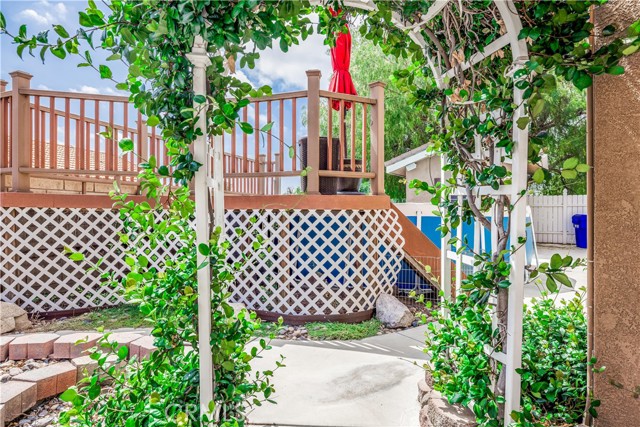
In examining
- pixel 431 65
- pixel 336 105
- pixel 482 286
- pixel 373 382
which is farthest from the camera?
pixel 336 105

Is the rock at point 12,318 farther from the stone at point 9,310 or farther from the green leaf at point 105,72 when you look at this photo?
the green leaf at point 105,72

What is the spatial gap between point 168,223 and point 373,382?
1.72 m

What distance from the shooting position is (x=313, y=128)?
410 centimetres

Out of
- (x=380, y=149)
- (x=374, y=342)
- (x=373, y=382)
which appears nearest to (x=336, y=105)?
(x=380, y=149)

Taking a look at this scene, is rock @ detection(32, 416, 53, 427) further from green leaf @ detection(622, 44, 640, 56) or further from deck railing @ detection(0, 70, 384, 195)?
green leaf @ detection(622, 44, 640, 56)

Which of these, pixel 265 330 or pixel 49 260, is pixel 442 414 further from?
pixel 49 260

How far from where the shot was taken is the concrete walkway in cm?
203

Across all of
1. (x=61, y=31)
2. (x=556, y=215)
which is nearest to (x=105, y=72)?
(x=61, y=31)

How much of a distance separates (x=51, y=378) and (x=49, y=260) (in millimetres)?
2190

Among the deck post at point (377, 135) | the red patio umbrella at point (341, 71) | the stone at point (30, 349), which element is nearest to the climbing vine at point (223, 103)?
the stone at point (30, 349)

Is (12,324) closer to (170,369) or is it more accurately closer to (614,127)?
(170,369)

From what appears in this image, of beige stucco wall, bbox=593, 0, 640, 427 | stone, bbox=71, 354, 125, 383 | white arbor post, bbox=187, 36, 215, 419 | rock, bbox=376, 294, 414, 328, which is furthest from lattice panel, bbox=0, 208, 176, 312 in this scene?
beige stucco wall, bbox=593, 0, 640, 427

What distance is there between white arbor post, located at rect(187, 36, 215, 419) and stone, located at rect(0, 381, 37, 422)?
4.61ft

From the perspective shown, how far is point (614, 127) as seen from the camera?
1.49 m
